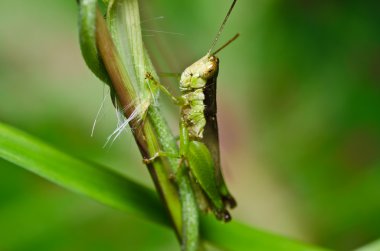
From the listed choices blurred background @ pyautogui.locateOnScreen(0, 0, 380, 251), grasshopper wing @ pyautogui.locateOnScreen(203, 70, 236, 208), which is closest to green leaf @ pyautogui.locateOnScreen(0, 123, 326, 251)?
grasshopper wing @ pyautogui.locateOnScreen(203, 70, 236, 208)

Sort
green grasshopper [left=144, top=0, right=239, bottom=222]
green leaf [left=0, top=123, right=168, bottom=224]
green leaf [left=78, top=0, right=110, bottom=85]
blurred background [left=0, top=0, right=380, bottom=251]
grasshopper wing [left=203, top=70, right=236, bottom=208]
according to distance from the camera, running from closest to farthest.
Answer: green leaf [left=78, top=0, right=110, bottom=85] < green leaf [left=0, top=123, right=168, bottom=224] < green grasshopper [left=144, top=0, right=239, bottom=222] < grasshopper wing [left=203, top=70, right=236, bottom=208] < blurred background [left=0, top=0, right=380, bottom=251]

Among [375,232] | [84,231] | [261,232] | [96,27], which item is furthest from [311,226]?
[96,27]

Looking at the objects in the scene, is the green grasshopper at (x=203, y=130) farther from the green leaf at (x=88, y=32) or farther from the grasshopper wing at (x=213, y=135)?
the green leaf at (x=88, y=32)

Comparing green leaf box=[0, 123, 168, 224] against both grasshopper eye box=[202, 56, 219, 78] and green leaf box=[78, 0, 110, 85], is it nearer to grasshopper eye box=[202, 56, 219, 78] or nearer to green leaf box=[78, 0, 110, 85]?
green leaf box=[78, 0, 110, 85]

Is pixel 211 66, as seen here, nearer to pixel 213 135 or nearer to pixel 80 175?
pixel 213 135

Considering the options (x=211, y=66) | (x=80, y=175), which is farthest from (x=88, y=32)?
(x=211, y=66)
